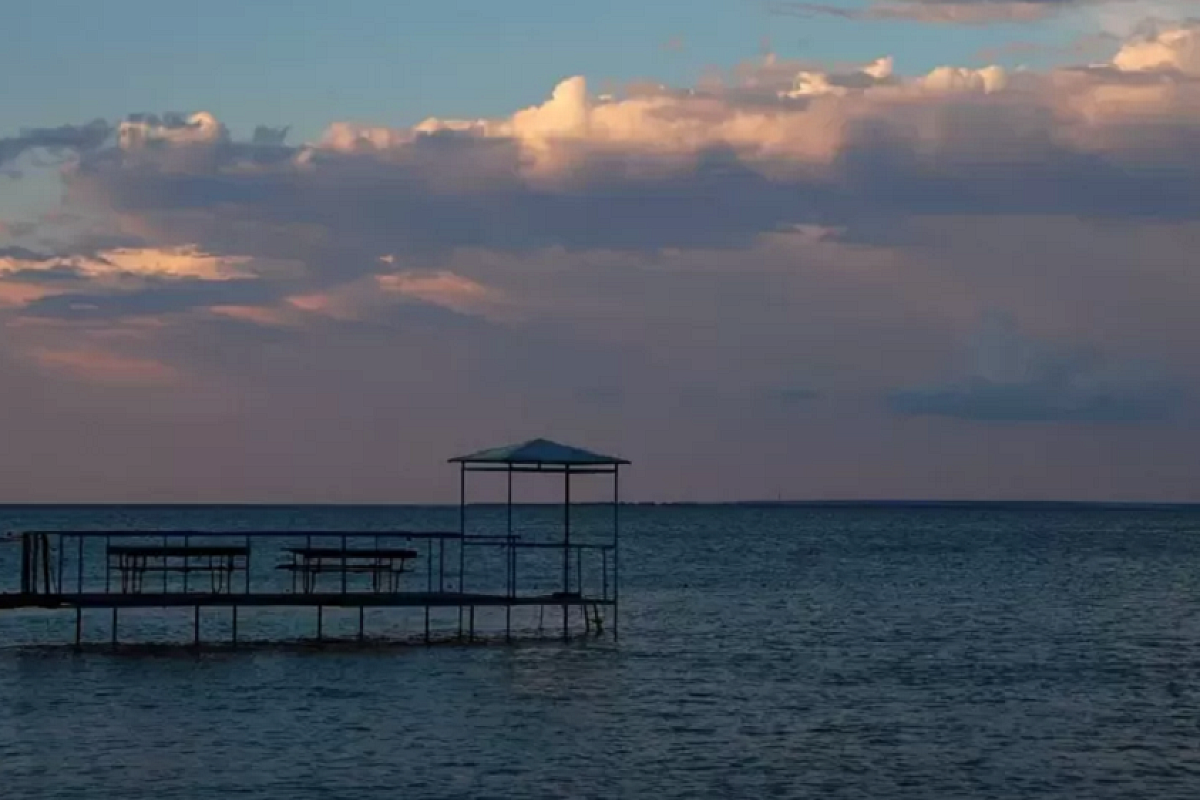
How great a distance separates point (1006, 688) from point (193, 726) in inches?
611

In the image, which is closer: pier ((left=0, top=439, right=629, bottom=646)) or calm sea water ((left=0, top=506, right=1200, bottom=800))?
calm sea water ((left=0, top=506, right=1200, bottom=800))

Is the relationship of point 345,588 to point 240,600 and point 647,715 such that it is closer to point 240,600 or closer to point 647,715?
point 240,600

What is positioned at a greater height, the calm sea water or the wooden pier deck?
the wooden pier deck

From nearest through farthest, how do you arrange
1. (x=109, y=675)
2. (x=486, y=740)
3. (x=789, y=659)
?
1. (x=486, y=740)
2. (x=109, y=675)
3. (x=789, y=659)

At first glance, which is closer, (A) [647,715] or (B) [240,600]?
(A) [647,715]

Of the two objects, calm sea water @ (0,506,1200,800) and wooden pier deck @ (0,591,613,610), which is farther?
wooden pier deck @ (0,591,613,610)

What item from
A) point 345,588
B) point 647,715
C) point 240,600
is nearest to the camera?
point 647,715

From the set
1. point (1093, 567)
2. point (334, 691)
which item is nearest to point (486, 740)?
point (334, 691)

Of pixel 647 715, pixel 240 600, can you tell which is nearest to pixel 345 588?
pixel 240 600

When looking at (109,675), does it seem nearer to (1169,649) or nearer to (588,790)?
(588,790)

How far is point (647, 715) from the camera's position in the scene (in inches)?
1219

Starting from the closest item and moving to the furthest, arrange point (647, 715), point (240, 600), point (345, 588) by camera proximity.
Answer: point (647, 715), point (240, 600), point (345, 588)

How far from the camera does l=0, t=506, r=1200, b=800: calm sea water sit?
24891 millimetres

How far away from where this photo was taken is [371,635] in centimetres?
4362
